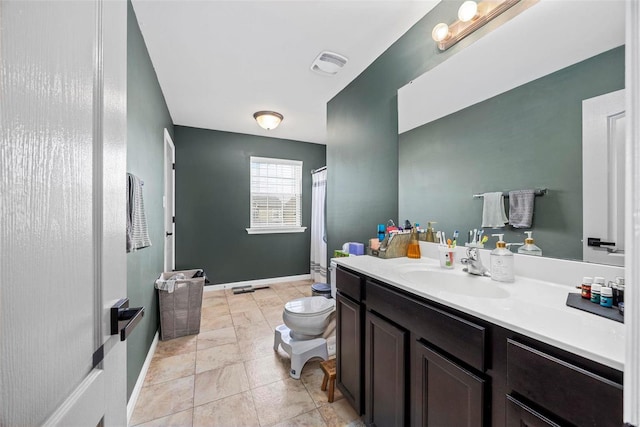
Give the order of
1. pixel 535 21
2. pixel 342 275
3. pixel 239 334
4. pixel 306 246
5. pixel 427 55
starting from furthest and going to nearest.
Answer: pixel 306 246 < pixel 239 334 < pixel 427 55 < pixel 342 275 < pixel 535 21

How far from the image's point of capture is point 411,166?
1754 mm

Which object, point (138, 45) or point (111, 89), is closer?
point (111, 89)

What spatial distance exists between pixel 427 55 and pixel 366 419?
2.18 metres

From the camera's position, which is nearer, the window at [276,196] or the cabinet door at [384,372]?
the cabinet door at [384,372]

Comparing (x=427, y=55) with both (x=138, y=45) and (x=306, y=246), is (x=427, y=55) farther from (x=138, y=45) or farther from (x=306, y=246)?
(x=306, y=246)

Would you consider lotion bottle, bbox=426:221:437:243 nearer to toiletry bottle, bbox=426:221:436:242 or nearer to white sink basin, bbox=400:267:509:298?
toiletry bottle, bbox=426:221:436:242

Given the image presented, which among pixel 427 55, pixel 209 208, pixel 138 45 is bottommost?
pixel 209 208

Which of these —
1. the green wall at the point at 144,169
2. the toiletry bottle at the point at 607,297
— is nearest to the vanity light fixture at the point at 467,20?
the toiletry bottle at the point at 607,297

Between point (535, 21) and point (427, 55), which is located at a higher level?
point (427, 55)

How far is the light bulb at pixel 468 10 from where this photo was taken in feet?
4.32

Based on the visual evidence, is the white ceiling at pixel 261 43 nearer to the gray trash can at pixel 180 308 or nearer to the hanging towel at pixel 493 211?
the hanging towel at pixel 493 211

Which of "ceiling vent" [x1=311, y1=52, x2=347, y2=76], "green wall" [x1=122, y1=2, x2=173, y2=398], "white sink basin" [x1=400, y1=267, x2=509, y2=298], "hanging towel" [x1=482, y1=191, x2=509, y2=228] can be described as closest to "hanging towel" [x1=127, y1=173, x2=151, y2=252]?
"green wall" [x1=122, y1=2, x2=173, y2=398]

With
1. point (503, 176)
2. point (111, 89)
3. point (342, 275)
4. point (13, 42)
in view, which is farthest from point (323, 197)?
point (13, 42)

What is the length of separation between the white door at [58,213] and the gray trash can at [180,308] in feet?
6.61
